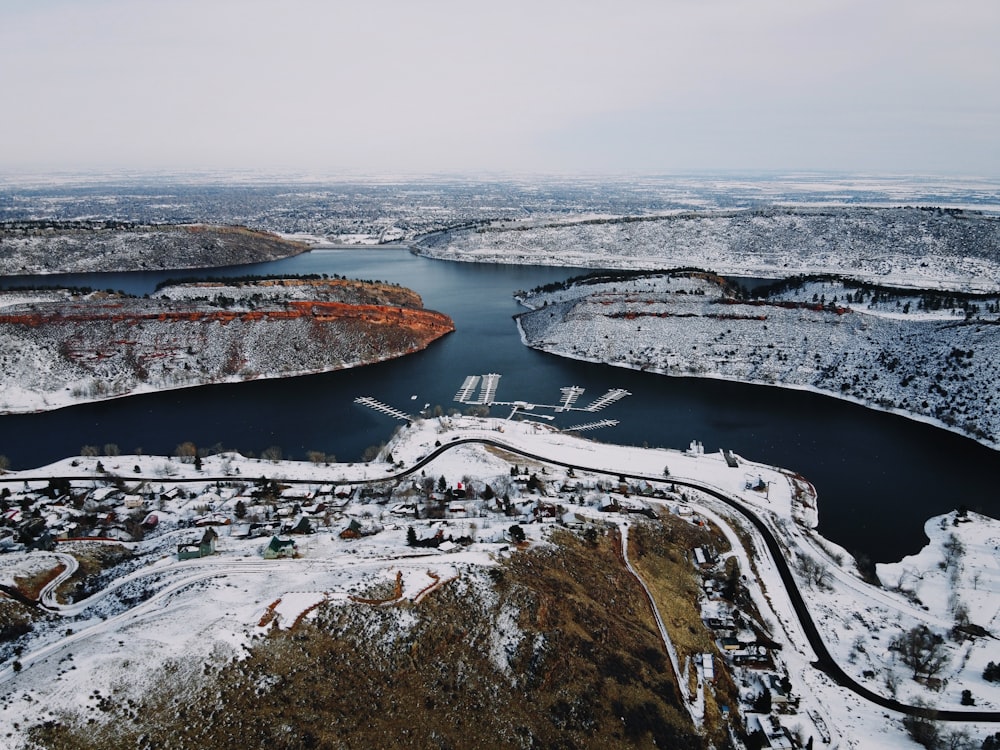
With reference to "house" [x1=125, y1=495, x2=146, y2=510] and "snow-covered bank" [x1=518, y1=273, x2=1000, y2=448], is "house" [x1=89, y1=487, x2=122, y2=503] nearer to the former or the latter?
"house" [x1=125, y1=495, x2=146, y2=510]

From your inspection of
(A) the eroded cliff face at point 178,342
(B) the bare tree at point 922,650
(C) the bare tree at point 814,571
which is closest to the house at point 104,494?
(A) the eroded cliff face at point 178,342

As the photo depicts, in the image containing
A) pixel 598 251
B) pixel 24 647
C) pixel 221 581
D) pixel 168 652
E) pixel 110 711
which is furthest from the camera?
pixel 598 251

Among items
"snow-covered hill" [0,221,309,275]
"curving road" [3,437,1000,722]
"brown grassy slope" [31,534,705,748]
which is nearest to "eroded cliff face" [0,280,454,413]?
"curving road" [3,437,1000,722]

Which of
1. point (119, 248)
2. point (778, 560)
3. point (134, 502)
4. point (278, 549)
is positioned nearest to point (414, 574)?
point (278, 549)

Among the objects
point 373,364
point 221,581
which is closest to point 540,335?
point 373,364

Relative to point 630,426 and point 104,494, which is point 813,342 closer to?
point 630,426

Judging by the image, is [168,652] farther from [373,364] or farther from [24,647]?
[373,364]
